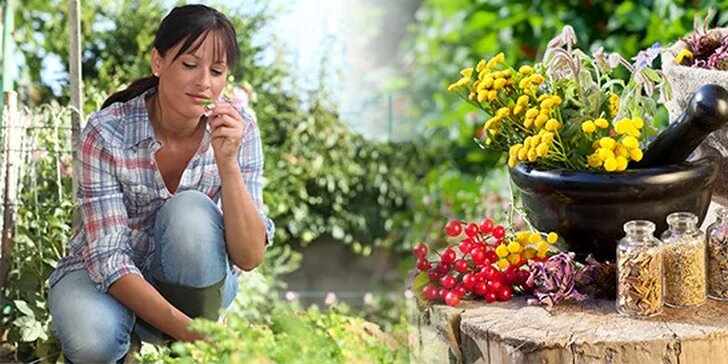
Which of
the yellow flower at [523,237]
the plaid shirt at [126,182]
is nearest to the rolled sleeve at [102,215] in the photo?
the plaid shirt at [126,182]

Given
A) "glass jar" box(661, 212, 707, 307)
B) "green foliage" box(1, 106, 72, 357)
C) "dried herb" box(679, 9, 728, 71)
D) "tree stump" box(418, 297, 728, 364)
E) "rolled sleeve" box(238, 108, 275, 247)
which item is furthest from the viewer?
"green foliage" box(1, 106, 72, 357)

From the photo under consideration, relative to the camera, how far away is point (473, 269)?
6.16 ft

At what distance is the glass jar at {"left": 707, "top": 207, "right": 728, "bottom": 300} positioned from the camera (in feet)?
5.83

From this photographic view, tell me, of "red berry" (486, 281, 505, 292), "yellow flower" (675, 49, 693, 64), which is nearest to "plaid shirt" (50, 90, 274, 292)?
"red berry" (486, 281, 505, 292)

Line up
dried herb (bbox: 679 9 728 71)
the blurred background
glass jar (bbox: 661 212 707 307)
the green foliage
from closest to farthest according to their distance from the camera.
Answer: glass jar (bbox: 661 212 707 307) < dried herb (bbox: 679 9 728 71) < the green foliage < the blurred background

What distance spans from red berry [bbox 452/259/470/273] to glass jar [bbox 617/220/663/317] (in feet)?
0.84

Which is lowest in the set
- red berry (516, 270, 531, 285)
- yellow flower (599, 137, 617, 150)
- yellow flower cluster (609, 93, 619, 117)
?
red berry (516, 270, 531, 285)

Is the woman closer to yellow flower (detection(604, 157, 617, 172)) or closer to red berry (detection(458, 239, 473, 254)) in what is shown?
red berry (detection(458, 239, 473, 254))

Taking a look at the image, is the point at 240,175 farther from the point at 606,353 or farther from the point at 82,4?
the point at 82,4

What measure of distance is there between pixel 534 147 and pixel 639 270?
0.24 metres

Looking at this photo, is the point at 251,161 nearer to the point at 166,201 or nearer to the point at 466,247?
the point at 166,201

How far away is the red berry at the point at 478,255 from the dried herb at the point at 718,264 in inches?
13.7

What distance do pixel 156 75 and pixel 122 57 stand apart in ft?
4.51

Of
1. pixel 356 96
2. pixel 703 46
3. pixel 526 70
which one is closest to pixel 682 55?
pixel 703 46
